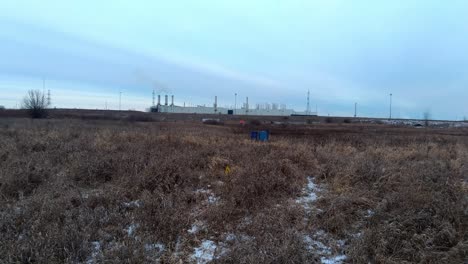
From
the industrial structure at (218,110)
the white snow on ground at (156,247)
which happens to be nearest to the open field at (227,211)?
the white snow on ground at (156,247)

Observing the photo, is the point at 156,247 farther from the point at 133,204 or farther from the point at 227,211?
the point at 133,204

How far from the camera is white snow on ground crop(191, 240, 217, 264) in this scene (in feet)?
15.5

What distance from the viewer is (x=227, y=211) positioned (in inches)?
236

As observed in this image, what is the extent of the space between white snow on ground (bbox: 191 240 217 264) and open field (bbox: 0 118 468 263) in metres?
0.02

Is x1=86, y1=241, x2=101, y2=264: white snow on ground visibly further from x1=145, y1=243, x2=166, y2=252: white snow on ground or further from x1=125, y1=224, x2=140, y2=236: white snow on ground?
x1=145, y1=243, x2=166, y2=252: white snow on ground

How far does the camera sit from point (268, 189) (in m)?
7.07

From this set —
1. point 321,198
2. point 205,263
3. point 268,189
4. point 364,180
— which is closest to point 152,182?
point 268,189

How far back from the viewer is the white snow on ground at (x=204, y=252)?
473 cm

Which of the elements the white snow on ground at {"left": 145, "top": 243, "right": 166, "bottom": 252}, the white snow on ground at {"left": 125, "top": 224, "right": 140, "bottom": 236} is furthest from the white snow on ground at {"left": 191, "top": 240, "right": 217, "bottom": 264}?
the white snow on ground at {"left": 125, "top": 224, "right": 140, "bottom": 236}

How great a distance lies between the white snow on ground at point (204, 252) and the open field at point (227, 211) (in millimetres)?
16

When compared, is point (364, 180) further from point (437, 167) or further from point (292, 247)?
point (292, 247)

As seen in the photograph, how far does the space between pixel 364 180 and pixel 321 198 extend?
1799 millimetres

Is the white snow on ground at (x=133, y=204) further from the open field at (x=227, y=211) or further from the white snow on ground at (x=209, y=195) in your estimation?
the white snow on ground at (x=209, y=195)

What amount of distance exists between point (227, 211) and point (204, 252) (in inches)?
45.8
